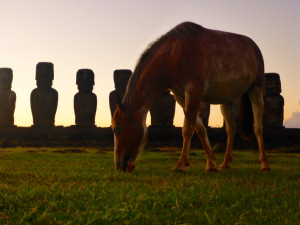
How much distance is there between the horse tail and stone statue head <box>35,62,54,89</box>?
Result: 12.6m

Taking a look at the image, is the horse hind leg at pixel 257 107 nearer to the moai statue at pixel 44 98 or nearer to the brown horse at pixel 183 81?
the brown horse at pixel 183 81

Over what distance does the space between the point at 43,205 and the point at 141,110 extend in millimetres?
3054

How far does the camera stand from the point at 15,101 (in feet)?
62.7

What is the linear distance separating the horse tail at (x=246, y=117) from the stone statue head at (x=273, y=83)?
1074cm

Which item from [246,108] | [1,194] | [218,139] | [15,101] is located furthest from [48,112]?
[1,194]

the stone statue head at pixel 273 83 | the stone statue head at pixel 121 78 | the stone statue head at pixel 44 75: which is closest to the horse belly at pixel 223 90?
the stone statue head at pixel 121 78

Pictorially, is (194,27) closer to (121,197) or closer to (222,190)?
(222,190)

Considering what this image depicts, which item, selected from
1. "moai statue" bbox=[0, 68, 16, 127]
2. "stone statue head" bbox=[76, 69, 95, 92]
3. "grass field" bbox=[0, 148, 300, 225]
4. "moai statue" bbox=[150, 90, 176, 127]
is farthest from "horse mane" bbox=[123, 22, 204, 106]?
"moai statue" bbox=[0, 68, 16, 127]

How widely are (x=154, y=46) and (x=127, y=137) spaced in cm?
149

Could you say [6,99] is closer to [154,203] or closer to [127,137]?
[127,137]

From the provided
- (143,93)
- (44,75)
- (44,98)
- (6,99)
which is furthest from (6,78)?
(143,93)

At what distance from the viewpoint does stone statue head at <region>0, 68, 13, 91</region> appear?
19.3 meters

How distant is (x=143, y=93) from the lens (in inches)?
254

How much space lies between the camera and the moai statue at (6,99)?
61.7 ft
